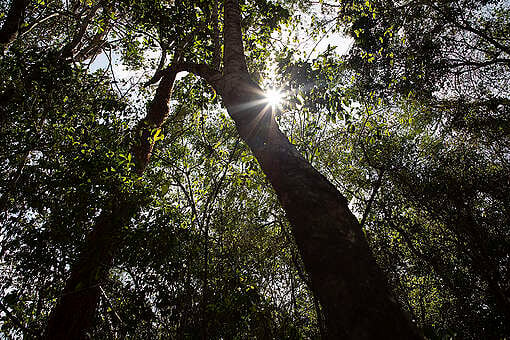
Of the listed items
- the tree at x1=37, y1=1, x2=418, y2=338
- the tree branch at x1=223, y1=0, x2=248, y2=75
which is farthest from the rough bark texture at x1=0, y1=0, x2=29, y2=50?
the tree at x1=37, y1=1, x2=418, y2=338

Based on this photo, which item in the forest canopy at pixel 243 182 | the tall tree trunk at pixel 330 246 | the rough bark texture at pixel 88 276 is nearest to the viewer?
the tall tree trunk at pixel 330 246

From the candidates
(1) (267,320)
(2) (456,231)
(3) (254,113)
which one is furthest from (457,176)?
(3) (254,113)

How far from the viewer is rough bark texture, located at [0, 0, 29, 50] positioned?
6.08m

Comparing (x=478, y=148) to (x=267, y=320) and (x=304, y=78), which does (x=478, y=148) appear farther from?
(x=267, y=320)

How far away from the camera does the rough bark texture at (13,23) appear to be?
6082 mm

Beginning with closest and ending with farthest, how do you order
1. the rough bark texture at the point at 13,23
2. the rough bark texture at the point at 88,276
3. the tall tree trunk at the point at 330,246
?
the tall tree trunk at the point at 330,246
the rough bark texture at the point at 88,276
the rough bark texture at the point at 13,23

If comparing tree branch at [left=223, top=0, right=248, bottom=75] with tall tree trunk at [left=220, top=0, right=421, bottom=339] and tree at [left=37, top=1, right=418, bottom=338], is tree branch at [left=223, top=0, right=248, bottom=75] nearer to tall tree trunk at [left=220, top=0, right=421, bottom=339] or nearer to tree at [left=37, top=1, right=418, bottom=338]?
tree at [left=37, top=1, right=418, bottom=338]

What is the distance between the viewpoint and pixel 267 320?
3.43 meters

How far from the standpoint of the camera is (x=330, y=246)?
1250 mm

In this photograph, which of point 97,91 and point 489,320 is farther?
point 489,320

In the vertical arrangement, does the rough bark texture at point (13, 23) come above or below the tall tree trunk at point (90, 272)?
above

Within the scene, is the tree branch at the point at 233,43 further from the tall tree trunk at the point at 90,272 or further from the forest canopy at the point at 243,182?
the tall tree trunk at the point at 90,272

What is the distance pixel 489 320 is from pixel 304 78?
10.7 metres

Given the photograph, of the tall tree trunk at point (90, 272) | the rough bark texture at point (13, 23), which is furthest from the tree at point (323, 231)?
the rough bark texture at point (13, 23)
